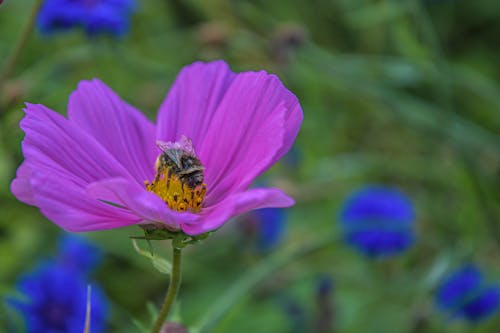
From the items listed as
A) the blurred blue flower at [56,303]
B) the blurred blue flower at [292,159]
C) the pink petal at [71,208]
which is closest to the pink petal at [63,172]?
the pink petal at [71,208]

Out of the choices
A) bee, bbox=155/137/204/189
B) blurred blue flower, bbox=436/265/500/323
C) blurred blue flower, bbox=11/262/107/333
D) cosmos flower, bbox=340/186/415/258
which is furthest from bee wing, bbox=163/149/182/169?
blurred blue flower, bbox=436/265/500/323

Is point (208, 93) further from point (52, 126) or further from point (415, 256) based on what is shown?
point (415, 256)

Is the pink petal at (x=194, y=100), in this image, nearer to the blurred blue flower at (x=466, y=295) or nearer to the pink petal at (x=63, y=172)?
the pink petal at (x=63, y=172)

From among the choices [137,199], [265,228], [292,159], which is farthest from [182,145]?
[292,159]

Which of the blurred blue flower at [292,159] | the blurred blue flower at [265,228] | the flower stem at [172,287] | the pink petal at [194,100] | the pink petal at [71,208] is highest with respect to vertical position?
the pink petal at [194,100]

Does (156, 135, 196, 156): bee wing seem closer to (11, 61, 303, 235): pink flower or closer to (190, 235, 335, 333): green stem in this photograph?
(11, 61, 303, 235): pink flower

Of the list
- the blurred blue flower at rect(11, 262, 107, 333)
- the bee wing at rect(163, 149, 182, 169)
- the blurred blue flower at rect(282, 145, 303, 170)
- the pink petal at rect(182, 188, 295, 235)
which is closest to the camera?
the pink petal at rect(182, 188, 295, 235)

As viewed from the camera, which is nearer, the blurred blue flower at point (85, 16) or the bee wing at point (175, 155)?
the bee wing at point (175, 155)

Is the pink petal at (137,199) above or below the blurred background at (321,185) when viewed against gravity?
above

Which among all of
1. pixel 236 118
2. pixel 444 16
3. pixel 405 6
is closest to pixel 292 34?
pixel 405 6
